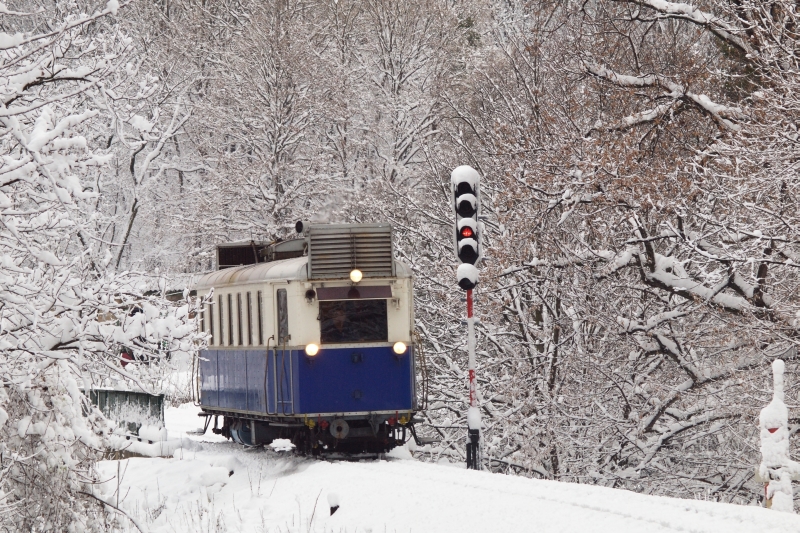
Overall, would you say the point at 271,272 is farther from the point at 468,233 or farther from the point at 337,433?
the point at 468,233

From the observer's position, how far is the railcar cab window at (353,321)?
677 inches

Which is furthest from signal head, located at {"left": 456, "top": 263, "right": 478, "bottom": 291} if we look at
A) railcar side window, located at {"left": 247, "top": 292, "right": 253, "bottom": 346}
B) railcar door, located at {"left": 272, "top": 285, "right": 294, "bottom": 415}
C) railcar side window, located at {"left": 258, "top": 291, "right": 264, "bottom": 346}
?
railcar side window, located at {"left": 247, "top": 292, "right": 253, "bottom": 346}

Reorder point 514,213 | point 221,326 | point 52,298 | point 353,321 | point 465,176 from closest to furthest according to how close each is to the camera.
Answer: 1. point 52,298
2. point 465,176
3. point 353,321
4. point 221,326
5. point 514,213

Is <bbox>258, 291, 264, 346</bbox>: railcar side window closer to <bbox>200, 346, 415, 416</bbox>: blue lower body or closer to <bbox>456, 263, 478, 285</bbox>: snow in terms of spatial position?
<bbox>200, 346, 415, 416</bbox>: blue lower body

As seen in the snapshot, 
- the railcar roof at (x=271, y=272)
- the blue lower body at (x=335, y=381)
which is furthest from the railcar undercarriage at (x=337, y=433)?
the railcar roof at (x=271, y=272)

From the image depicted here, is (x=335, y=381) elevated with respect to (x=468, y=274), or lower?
lower

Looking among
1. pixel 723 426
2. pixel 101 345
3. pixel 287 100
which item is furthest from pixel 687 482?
pixel 287 100

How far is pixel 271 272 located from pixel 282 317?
0.77 metres

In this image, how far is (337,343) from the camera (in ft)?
56.4

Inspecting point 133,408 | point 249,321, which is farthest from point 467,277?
point 133,408

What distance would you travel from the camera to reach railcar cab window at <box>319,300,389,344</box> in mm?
17188

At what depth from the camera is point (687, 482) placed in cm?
1934

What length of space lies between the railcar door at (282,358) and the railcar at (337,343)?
0.05ft

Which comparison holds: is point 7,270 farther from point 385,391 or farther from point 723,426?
point 723,426
